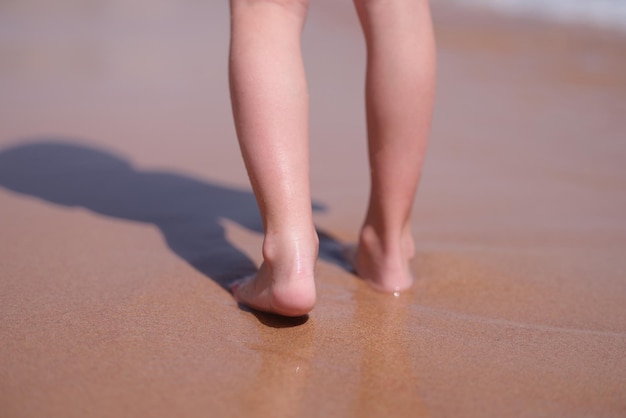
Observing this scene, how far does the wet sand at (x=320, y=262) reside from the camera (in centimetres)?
102

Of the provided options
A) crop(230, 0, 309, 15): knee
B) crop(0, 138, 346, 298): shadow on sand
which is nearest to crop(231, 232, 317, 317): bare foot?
crop(0, 138, 346, 298): shadow on sand

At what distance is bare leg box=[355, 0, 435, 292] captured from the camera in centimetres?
138

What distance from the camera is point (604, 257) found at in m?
1.68

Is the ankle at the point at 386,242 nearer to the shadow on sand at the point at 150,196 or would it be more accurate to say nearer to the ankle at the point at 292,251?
the shadow on sand at the point at 150,196

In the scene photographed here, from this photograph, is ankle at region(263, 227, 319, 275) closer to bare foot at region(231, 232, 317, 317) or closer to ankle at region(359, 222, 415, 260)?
bare foot at region(231, 232, 317, 317)

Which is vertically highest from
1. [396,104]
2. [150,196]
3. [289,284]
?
[396,104]

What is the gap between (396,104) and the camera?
1389 mm

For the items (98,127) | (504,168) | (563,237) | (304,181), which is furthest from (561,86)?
(304,181)

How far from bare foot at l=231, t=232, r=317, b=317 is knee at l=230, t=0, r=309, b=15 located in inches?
16.3

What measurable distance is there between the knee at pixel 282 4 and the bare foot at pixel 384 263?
18.5 inches

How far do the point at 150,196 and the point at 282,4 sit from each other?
2.86 ft

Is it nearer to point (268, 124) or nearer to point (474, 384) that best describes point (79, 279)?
point (268, 124)

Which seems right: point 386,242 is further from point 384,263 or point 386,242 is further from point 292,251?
point 292,251

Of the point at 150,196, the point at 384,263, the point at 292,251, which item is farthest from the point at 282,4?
the point at 150,196
